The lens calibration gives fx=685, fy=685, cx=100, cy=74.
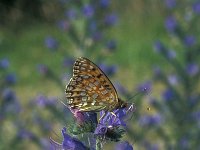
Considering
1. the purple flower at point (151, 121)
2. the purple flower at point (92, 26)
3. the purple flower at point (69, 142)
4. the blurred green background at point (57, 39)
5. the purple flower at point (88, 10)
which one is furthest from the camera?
the blurred green background at point (57, 39)

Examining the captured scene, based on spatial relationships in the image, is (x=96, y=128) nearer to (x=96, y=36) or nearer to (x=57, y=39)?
(x=96, y=36)

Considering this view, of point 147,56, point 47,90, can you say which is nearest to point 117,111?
point 47,90

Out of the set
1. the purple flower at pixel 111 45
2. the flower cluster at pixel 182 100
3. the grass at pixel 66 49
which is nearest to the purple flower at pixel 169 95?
the flower cluster at pixel 182 100

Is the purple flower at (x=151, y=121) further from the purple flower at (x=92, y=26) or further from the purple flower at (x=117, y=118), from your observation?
the purple flower at (x=117, y=118)

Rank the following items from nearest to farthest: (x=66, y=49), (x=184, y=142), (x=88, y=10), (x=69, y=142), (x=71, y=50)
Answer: (x=69, y=142) < (x=184, y=142) < (x=88, y=10) < (x=71, y=50) < (x=66, y=49)

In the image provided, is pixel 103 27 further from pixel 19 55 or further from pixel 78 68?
pixel 19 55

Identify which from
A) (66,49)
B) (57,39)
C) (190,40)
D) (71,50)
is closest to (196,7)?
(190,40)

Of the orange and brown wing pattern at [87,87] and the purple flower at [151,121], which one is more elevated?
the purple flower at [151,121]
